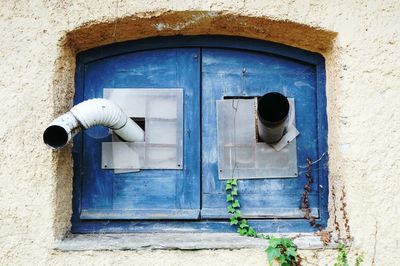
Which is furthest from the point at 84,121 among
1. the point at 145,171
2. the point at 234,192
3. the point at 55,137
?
the point at 234,192

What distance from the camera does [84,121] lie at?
9.12ft

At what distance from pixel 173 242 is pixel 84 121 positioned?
0.92 meters

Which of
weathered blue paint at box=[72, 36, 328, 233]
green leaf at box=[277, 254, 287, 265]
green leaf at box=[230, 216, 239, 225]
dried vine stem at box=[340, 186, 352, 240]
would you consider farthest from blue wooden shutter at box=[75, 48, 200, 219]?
dried vine stem at box=[340, 186, 352, 240]

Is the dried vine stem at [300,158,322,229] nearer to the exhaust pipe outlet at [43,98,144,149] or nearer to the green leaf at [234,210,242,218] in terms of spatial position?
the green leaf at [234,210,242,218]

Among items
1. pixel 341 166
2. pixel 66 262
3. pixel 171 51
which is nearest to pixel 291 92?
pixel 341 166

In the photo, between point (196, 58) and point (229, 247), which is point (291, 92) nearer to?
point (196, 58)

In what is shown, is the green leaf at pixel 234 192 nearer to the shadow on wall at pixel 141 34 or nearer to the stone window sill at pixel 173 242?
the stone window sill at pixel 173 242

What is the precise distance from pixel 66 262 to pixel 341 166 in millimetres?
1798

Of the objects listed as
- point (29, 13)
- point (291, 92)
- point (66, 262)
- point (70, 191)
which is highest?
point (29, 13)

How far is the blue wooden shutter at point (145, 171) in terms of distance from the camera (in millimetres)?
3068

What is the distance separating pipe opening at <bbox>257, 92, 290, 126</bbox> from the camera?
278cm

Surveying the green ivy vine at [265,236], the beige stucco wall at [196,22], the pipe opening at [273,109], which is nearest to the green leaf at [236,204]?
the green ivy vine at [265,236]

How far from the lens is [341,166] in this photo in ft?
9.48

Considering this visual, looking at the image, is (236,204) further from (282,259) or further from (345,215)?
(345,215)
